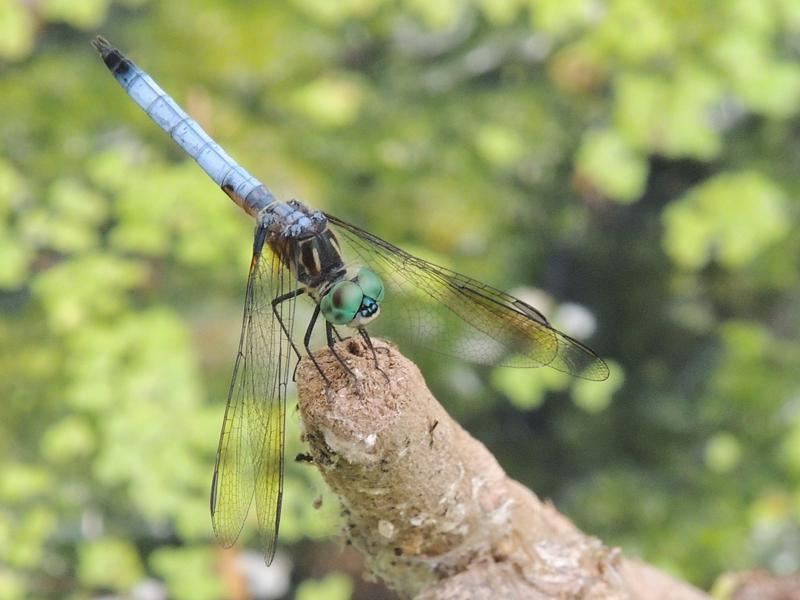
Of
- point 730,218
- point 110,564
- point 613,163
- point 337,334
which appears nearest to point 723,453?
point 730,218

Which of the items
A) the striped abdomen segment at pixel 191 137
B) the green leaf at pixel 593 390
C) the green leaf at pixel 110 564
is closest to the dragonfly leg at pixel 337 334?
the striped abdomen segment at pixel 191 137

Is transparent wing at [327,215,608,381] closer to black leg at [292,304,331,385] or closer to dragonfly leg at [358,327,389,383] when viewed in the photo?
black leg at [292,304,331,385]

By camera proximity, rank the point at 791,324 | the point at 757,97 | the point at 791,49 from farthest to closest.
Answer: the point at 791,324, the point at 791,49, the point at 757,97

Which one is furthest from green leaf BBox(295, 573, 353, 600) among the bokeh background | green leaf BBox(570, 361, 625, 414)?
green leaf BBox(570, 361, 625, 414)

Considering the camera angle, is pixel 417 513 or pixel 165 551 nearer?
pixel 417 513

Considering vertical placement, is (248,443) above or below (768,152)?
below

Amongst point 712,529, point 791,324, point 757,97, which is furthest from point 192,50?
point 791,324

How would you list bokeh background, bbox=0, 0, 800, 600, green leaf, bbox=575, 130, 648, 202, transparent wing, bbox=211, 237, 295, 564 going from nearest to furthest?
transparent wing, bbox=211, 237, 295, 564 → bokeh background, bbox=0, 0, 800, 600 → green leaf, bbox=575, 130, 648, 202

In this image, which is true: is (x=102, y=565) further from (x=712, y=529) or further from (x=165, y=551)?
(x=712, y=529)
